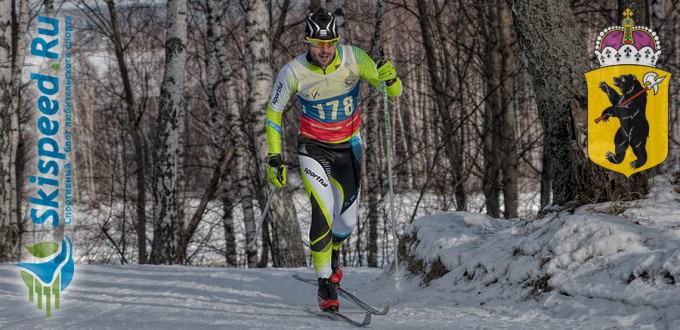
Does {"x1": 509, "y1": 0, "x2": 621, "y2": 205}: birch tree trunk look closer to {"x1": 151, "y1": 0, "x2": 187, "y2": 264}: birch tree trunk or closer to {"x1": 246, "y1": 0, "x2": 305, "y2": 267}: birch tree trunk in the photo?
{"x1": 246, "y1": 0, "x2": 305, "y2": 267}: birch tree trunk

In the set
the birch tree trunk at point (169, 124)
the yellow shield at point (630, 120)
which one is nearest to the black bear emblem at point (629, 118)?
the yellow shield at point (630, 120)

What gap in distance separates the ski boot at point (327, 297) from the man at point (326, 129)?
0.04ft

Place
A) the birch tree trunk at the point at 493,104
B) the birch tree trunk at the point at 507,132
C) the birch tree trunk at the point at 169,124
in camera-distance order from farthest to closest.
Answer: the birch tree trunk at the point at 493,104, the birch tree trunk at the point at 507,132, the birch tree trunk at the point at 169,124

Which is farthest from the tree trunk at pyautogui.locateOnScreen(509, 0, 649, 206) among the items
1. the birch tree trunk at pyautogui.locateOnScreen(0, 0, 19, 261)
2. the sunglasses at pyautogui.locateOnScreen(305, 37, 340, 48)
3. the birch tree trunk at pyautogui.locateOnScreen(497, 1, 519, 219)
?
the birch tree trunk at pyautogui.locateOnScreen(0, 0, 19, 261)

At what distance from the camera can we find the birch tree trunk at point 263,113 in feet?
31.5

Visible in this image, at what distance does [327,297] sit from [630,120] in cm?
275

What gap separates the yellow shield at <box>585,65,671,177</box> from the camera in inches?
205

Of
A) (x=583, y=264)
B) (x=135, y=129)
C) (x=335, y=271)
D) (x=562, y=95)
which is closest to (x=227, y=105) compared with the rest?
(x=135, y=129)

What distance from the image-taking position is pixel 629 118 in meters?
5.30

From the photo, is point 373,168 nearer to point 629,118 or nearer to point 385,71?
point 385,71

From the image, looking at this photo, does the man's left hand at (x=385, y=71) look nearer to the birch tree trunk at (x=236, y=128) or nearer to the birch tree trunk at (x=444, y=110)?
the birch tree trunk at (x=444, y=110)

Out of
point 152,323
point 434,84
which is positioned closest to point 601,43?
point 152,323

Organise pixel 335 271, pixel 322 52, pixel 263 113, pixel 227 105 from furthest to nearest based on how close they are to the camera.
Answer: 1. pixel 227 105
2. pixel 263 113
3. pixel 335 271
4. pixel 322 52

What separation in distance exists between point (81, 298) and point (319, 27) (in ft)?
11.1
